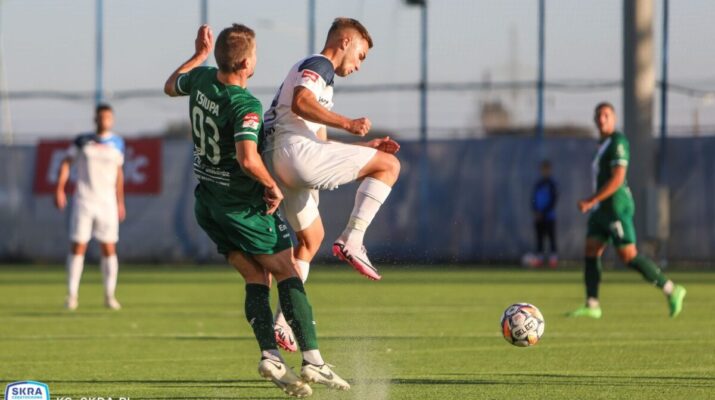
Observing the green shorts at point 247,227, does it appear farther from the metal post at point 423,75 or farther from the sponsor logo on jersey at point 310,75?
the metal post at point 423,75

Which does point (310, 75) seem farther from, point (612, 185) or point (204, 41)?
point (612, 185)

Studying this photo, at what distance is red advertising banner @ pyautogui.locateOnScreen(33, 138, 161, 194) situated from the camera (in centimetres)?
2969

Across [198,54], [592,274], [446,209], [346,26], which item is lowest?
[446,209]

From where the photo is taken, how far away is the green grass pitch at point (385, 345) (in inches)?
334

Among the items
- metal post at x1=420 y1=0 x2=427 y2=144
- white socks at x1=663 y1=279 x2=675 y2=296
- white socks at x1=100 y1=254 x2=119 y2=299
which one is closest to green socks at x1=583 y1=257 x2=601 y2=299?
white socks at x1=663 y1=279 x2=675 y2=296

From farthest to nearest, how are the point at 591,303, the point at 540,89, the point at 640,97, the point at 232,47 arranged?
the point at 540,89
the point at 640,97
the point at 591,303
the point at 232,47

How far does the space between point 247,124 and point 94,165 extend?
885 centimetres

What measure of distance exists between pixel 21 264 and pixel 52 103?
149 inches

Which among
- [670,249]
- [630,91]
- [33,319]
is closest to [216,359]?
[33,319]

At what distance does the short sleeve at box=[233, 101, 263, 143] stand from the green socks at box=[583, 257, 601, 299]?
24.1 ft

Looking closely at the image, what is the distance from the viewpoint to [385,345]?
11305 mm

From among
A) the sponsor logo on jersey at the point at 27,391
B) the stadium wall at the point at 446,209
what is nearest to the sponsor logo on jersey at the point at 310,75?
the sponsor logo on jersey at the point at 27,391

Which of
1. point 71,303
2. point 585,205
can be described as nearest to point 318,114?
point 585,205

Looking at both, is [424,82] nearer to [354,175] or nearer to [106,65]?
[106,65]
